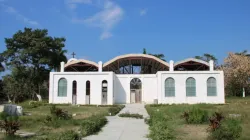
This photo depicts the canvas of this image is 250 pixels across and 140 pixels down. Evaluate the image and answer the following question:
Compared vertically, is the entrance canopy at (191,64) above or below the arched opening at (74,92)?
above

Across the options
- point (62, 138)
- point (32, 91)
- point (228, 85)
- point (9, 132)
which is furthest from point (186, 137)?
point (228, 85)

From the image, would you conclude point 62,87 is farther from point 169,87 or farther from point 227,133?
point 227,133

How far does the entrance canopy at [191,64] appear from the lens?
144ft

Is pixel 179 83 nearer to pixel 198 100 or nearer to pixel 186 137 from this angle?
pixel 198 100

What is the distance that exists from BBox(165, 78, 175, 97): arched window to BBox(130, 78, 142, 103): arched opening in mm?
4757

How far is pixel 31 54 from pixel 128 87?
1850 centimetres

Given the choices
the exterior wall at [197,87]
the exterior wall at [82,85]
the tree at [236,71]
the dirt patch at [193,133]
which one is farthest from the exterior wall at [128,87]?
the dirt patch at [193,133]

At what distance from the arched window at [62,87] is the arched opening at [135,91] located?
9.65 meters

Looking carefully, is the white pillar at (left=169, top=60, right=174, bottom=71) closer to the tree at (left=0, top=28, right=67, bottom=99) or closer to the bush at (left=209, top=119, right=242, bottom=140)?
the tree at (left=0, top=28, right=67, bottom=99)

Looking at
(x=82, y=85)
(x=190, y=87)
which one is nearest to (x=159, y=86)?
(x=190, y=87)

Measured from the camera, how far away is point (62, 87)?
42.1m

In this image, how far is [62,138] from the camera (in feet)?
30.2

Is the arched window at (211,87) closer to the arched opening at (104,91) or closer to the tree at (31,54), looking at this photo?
the arched opening at (104,91)

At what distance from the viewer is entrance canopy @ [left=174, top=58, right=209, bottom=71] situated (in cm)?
4402
